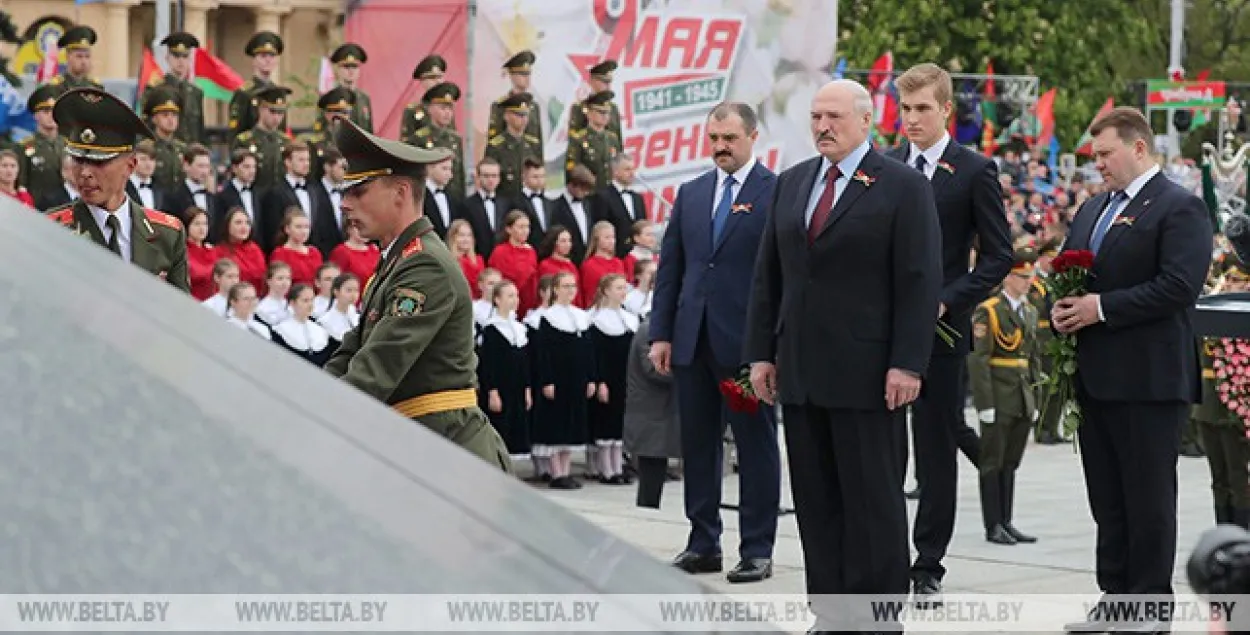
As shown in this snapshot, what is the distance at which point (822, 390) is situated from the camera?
20.8 ft

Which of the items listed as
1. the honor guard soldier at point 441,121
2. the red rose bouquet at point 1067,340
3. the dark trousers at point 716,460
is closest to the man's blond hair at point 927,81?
the red rose bouquet at point 1067,340

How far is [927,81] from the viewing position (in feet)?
24.6

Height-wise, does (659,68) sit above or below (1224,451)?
above

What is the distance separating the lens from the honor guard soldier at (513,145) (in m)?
16.3

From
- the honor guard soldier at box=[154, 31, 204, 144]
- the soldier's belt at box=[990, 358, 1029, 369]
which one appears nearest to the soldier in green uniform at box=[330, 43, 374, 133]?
the honor guard soldier at box=[154, 31, 204, 144]

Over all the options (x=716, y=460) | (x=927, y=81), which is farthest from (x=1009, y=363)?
(x=927, y=81)

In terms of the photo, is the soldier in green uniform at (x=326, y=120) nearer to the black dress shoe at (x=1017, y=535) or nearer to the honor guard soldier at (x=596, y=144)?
the honor guard soldier at (x=596, y=144)

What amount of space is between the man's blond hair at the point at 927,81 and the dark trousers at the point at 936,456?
100 centimetres

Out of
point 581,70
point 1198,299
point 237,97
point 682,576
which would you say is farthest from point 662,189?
point 682,576

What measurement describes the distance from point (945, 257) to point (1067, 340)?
75cm

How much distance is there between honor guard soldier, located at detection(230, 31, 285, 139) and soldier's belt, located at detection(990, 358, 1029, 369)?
6.91m

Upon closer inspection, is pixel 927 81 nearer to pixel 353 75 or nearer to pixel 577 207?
pixel 577 207

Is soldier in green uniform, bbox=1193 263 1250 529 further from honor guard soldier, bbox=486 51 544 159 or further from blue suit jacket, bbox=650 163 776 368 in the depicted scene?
honor guard soldier, bbox=486 51 544 159

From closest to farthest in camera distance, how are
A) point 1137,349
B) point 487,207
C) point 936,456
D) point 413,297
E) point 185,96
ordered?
point 413,297
point 1137,349
point 936,456
point 487,207
point 185,96
